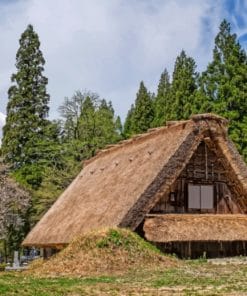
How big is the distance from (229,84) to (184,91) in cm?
495

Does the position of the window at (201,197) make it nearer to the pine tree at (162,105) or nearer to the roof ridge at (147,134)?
the roof ridge at (147,134)

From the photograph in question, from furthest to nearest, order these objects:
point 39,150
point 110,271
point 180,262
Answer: point 39,150, point 180,262, point 110,271

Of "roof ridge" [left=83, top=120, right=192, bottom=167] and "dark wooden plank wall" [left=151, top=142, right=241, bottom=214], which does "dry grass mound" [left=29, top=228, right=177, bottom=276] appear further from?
"roof ridge" [left=83, top=120, right=192, bottom=167]

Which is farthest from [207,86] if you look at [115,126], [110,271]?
[110,271]

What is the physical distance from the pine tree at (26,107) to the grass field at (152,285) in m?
34.3

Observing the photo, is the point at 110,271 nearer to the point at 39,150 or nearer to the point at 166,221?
the point at 166,221

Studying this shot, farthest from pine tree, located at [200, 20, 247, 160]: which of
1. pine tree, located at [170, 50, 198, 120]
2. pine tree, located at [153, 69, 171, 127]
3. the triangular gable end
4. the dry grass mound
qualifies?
the dry grass mound

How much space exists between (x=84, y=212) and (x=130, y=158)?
4.08 metres

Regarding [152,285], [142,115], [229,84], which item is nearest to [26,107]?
[142,115]

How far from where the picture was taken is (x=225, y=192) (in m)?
29.4

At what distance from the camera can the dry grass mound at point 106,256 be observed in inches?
842

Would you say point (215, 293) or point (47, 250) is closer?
point (215, 293)

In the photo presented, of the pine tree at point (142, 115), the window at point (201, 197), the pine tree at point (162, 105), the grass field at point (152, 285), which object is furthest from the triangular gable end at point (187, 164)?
the pine tree at point (142, 115)

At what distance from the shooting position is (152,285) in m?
15.6
